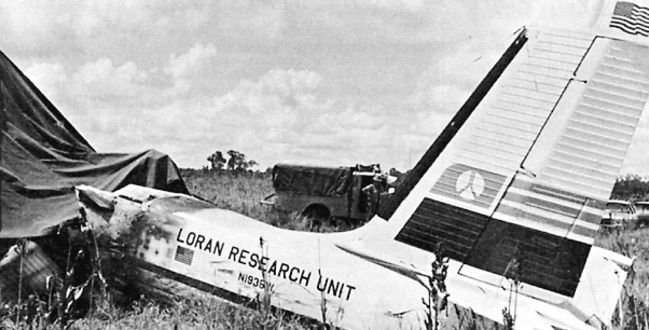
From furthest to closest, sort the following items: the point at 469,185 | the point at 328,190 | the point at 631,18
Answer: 1. the point at 328,190
2. the point at 469,185
3. the point at 631,18

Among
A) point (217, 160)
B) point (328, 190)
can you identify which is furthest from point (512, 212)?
point (217, 160)

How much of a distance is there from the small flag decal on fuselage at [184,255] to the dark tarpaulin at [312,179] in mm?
11292

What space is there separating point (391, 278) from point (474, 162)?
88cm

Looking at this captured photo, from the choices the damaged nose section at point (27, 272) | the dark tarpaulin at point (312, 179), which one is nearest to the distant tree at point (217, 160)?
the dark tarpaulin at point (312, 179)

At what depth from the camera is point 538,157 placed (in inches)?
148

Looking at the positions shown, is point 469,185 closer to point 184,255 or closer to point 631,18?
point 631,18

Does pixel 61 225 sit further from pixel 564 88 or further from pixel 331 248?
pixel 564 88

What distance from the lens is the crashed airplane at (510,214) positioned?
141 inches

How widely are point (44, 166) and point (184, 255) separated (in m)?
2.23

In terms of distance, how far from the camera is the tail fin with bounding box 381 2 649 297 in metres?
3.61

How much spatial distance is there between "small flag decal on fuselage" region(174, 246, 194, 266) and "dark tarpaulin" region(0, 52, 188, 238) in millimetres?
1195

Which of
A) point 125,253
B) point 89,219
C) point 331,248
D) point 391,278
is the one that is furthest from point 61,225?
point 391,278

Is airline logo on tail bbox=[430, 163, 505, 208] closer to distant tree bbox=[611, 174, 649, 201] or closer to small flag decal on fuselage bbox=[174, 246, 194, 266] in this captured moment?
small flag decal on fuselage bbox=[174, 246, 194, 266]

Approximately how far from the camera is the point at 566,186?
3654mm
